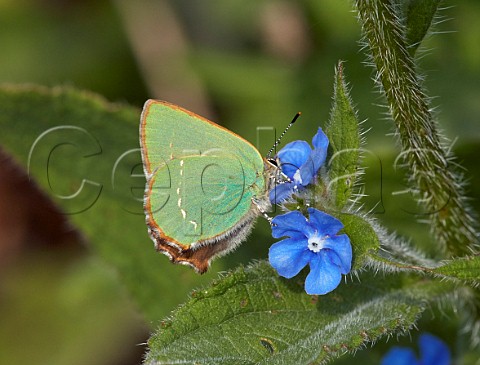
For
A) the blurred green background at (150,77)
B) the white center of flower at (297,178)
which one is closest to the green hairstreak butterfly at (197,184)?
the white center of flower at (297,178)

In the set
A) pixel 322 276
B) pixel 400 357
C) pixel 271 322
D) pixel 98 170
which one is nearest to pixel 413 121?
pixel 322 276

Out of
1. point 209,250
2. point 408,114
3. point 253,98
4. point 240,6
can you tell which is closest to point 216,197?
point 209,250

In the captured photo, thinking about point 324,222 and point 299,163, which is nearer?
point 324,222

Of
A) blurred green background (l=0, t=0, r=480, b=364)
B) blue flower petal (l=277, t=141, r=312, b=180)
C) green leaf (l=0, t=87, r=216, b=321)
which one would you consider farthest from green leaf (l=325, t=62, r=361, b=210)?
blurred green background (l=0, t=0, r=480, b=364)

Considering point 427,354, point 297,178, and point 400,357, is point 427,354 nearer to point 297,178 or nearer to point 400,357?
point 400,357

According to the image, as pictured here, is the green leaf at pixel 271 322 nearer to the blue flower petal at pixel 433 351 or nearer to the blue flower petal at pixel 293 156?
the blue flower petal at pixel 293 156
